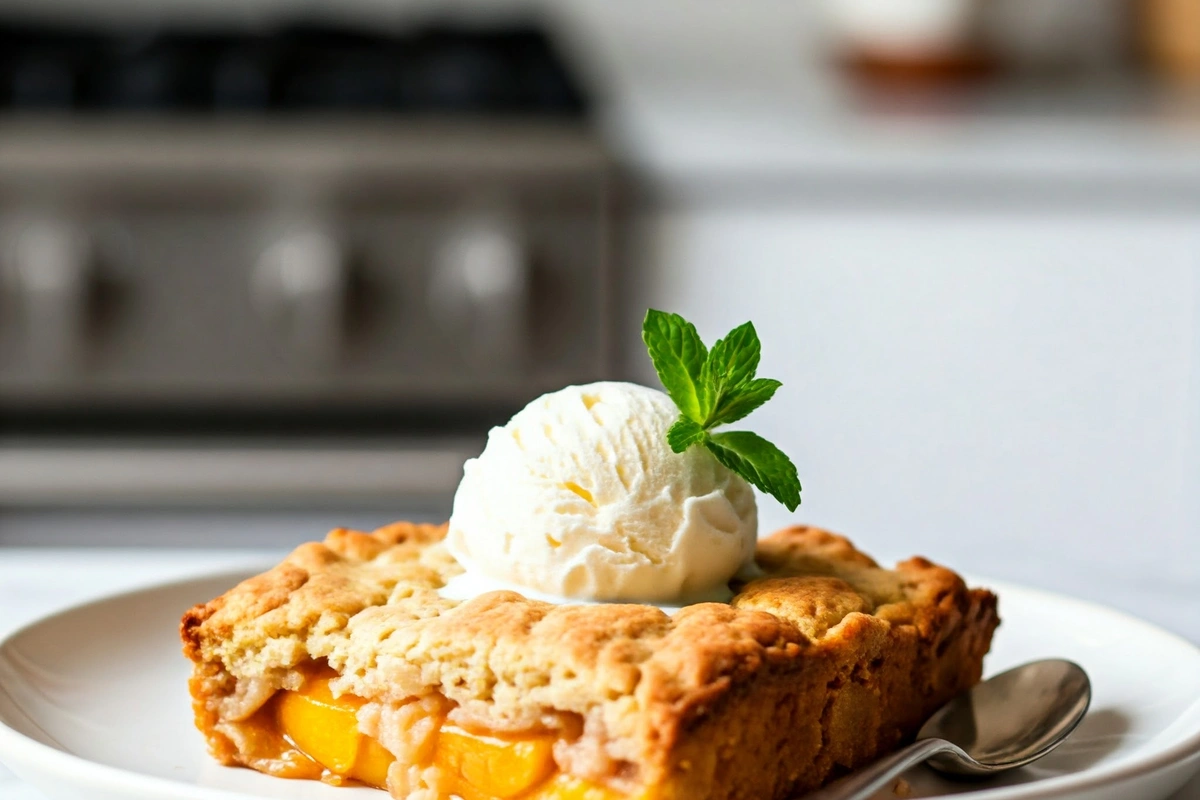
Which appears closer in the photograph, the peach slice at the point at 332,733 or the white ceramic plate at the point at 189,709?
the white ceramic plate at the point at 189,709

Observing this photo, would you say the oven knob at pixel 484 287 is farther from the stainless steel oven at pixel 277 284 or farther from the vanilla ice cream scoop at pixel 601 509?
the vanilla ice cream scoop at pixel 601 509

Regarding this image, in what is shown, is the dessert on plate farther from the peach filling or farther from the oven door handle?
the oven door handle

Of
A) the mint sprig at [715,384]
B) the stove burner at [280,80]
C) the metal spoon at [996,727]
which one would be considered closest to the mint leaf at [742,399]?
the mint sprig at [715,384]

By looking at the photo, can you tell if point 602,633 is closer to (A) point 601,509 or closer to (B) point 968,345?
(A) point 601,509

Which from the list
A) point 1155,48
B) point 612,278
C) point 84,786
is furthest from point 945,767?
point 1155,48

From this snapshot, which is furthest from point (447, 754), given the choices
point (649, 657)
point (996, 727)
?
point (996, 727)

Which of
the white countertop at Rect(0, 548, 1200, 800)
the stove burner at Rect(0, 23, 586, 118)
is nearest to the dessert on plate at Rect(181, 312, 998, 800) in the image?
the white countertop at Rect(0, 548, 1200, 800)
